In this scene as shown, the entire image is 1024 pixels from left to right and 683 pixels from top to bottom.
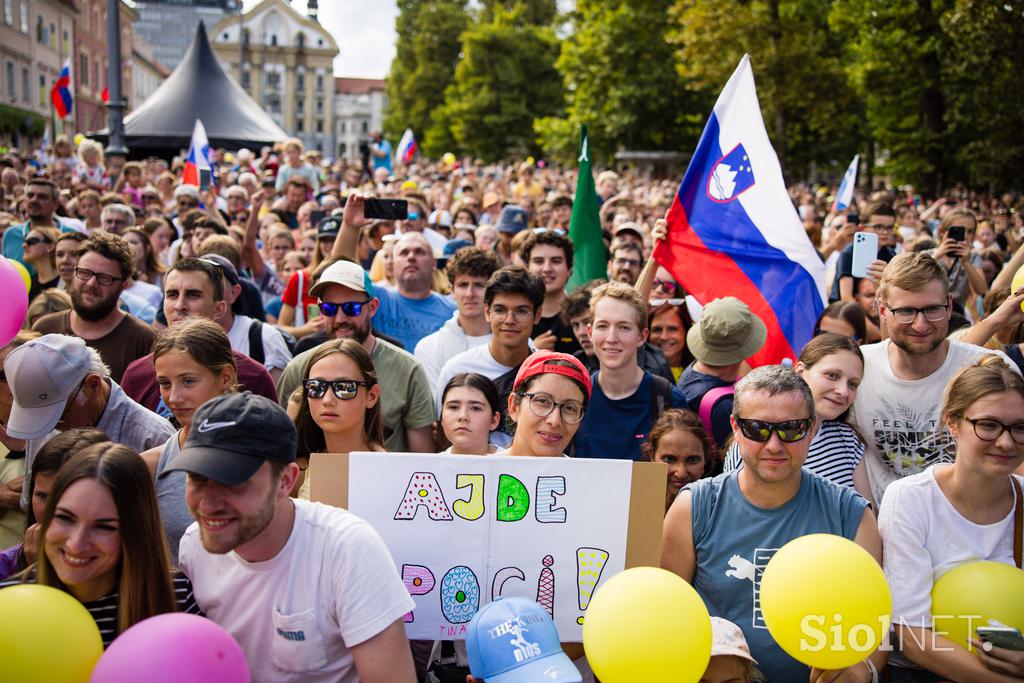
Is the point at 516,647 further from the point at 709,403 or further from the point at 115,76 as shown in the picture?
the point at 115,76

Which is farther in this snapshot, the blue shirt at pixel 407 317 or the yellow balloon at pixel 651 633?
the blue shirt at pixel 407 317

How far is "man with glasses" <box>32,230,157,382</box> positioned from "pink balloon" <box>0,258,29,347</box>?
3.27 feet

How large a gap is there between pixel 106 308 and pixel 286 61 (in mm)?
133938

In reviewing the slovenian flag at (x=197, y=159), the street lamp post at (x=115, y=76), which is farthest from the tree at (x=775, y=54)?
the slovenian flag at (x=197, y=159)

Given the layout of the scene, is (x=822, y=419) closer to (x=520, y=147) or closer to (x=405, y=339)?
(x=405, y=339)

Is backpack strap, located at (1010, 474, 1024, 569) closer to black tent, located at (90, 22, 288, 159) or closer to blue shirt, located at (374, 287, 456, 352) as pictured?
blue shirt, located at (374, 287, 456, 352)

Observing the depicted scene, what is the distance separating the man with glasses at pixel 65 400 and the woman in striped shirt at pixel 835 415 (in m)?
2.47

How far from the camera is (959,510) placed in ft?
11.0

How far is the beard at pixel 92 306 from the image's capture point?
5.19 m

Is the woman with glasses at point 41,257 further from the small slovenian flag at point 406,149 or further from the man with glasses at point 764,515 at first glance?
the small slovenian flag at point 406,149

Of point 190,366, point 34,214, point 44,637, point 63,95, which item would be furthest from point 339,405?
point 63,95

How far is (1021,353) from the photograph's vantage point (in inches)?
203

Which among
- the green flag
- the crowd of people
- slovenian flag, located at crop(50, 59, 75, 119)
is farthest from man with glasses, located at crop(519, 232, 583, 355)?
slovenian flag, located at crop(50, 59, 75, 119)

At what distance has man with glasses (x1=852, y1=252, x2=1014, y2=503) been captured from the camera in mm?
4230
